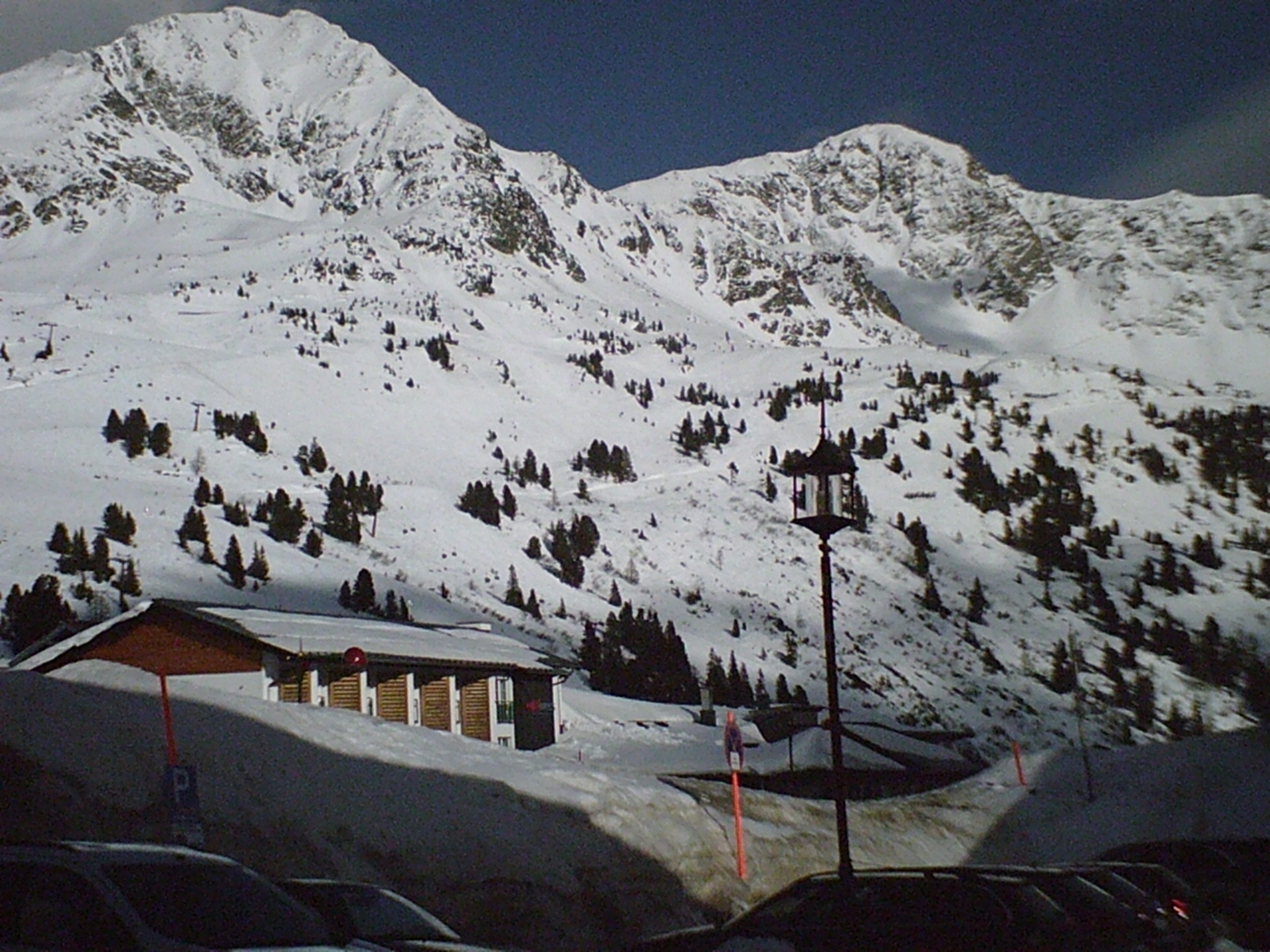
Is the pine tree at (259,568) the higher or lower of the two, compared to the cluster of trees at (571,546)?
higher

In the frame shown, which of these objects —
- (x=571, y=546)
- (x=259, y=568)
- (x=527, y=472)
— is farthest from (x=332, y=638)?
(x=527, y=472)

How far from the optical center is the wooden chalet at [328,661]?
27734mm

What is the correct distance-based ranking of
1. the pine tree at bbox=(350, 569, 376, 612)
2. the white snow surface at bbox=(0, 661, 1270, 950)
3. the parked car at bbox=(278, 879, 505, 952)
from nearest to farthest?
the parked car at bbox=(278, 879, 505, 952)
the white snow surface at bbox=(0, 661, 1270, 950)
the pine tree at bbox=(350, 569, 376, 612)

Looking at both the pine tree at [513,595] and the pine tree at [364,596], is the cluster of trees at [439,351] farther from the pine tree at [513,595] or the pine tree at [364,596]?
the pine tree at [364,596]

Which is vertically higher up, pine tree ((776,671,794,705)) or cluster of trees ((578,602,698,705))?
cluster of trees ((578,602,698,705))

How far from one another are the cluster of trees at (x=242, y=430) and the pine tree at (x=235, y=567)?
3189 cm

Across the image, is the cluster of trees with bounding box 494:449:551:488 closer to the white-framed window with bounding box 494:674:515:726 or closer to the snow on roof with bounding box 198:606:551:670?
the snow on roof with bounding box 198:606:551:670

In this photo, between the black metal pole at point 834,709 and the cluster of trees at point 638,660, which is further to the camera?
the cluster of trees at point 638,660

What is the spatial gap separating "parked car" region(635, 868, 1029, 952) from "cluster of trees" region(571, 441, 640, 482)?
104 metres

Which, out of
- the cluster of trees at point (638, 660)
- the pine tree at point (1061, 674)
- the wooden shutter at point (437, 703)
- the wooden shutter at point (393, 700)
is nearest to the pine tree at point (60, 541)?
the cluster of trees at point (638, 660)

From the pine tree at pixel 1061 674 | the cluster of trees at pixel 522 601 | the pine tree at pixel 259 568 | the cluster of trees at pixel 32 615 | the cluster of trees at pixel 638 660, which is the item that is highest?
the cluster of trees at pixel 32 615

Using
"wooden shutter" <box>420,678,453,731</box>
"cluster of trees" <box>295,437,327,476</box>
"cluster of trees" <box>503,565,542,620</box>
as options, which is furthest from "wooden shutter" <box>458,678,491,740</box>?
"cluster of trees" <box>295,437,327,476</box>

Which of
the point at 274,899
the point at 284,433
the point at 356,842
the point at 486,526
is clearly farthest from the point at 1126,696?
the point at 274,899

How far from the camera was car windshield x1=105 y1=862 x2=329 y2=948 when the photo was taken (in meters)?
6.39
